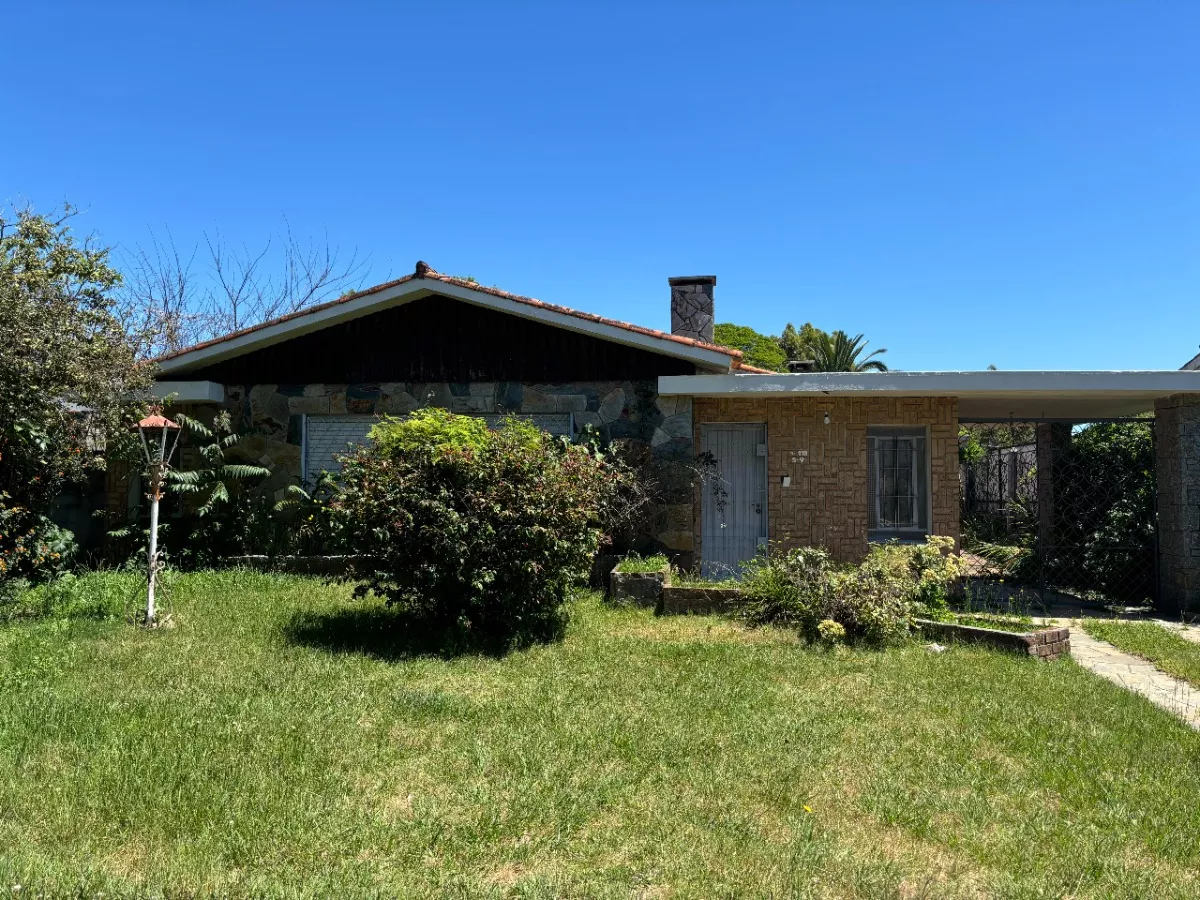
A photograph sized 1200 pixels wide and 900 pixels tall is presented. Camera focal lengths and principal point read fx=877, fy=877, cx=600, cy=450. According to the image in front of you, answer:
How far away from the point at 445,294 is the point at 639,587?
463 centimetres

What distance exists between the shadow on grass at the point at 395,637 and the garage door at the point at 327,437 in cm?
396

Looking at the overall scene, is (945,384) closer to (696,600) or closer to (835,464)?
(835,464)

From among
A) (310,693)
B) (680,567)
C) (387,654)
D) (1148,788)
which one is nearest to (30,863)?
(310,693)

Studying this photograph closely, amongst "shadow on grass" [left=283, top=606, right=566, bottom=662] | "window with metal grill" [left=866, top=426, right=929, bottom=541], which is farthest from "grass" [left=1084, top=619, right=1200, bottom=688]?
"shadow on grass" [left=283, top=606, right=566, bottom=662]

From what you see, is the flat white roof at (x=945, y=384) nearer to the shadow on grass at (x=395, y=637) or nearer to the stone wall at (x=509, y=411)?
the stone wall at (x=509, y=411)

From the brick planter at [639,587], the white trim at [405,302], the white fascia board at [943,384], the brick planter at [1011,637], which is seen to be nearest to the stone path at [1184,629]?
the brick planter at [1011,637]

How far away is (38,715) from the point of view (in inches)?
199

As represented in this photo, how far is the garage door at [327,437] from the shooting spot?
1188 cm

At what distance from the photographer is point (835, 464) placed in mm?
11219

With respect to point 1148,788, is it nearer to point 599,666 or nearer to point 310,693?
point 599,666

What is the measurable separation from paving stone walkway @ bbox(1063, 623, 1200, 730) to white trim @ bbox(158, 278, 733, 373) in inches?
190

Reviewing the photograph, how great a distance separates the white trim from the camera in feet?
35.2

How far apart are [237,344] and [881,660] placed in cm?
889

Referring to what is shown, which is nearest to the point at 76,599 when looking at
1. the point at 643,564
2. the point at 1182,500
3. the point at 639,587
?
the point at 639,587
